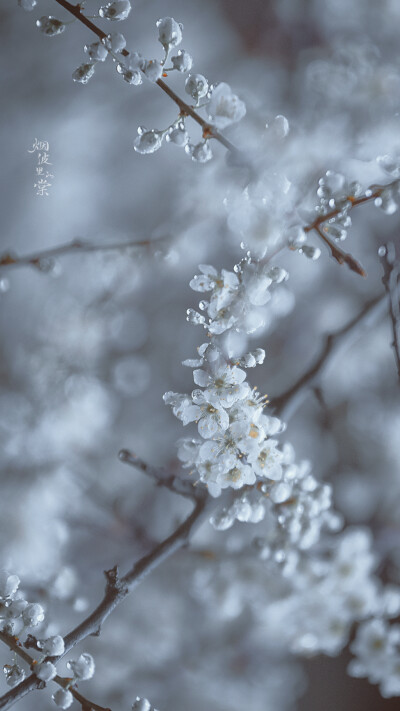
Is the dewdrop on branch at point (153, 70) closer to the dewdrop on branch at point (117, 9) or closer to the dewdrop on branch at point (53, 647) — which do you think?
the dewdrop on branch at point (117, 9)

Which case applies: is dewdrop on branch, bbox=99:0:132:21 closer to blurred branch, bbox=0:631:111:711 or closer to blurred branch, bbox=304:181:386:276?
blurred branch, bbox=304:181:386:276

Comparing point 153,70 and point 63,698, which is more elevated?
point 153,70

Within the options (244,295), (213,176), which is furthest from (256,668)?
(213,176)

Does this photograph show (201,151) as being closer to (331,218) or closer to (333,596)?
(331,218)

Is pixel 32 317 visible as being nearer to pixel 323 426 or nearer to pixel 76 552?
pixel 76 552

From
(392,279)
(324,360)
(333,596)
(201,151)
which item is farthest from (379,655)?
(201,151)

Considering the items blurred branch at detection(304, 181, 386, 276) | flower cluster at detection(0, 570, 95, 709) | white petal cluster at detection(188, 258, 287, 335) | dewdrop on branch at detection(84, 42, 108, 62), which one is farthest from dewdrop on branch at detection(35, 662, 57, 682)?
dewdrop on branch at detection(84, 42, 108, 62)
